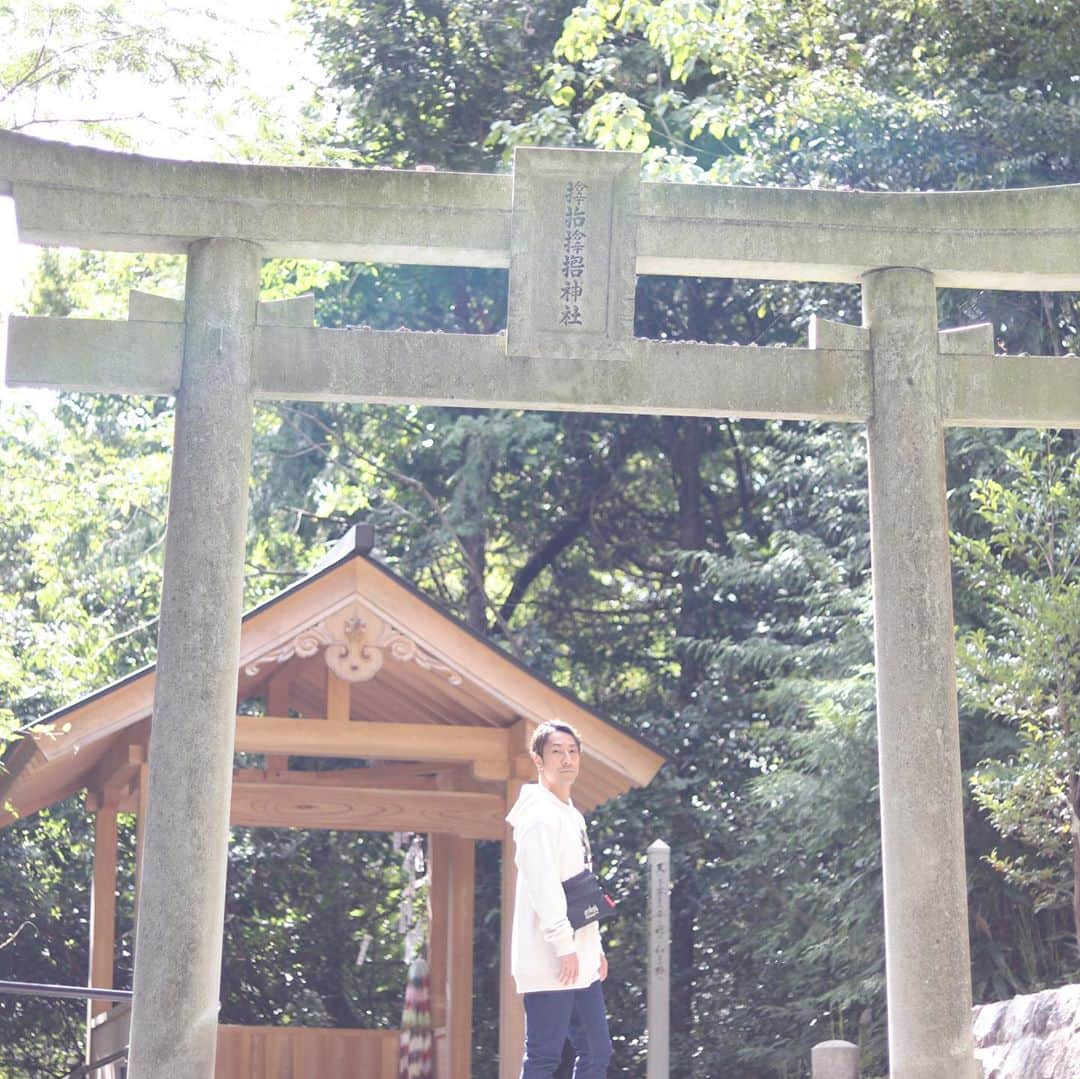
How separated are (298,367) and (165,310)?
1.97 feet

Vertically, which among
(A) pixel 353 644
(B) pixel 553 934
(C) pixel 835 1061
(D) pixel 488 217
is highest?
(D) pixel 488 217

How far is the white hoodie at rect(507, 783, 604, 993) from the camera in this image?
5.12 meters

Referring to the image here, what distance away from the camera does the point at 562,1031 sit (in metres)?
5.27

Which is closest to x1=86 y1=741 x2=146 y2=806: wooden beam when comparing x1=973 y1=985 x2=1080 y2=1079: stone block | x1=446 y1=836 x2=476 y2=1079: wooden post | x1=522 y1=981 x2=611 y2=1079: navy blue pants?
x1=446 y1=836 x2=476 y2=1079: wooden post

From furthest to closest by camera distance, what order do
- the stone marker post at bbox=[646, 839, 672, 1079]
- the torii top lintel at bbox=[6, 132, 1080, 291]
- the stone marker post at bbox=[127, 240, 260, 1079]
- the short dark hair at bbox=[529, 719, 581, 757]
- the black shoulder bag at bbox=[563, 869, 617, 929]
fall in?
the stone marker post at bbox=[646, 839, 672, 1079] → the torii top lintel at bbox=[6, 132, 1080, 291] → the stone marker post at bbox=[127, 240, 260, 1079] → the short dark hair at bbox=[529, 719, 581, 757] → the black shoulder bag at bbox=[563, 869, 617, 929]

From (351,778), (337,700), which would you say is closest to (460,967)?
(351,778)

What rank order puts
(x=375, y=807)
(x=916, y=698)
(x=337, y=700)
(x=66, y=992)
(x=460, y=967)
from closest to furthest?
(x=916, y=698) < (x=66, y=992) < (x=337, y=700) < (x=460, y=967) < (x=375, y=807)

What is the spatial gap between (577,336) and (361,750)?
315 centimetres

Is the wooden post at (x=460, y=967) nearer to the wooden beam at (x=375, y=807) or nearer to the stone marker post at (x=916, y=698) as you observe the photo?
the wooden beam at (x=375, y=807)

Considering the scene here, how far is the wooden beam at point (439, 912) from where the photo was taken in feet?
34.7

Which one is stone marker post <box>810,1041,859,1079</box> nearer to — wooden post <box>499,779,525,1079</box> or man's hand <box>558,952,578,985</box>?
man's hand <box>558,952,578,985</box>

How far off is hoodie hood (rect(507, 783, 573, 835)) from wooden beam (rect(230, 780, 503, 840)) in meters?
4.50

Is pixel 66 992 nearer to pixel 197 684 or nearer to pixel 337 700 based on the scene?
pixel 197 684

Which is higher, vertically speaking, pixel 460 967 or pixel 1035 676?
pixel 1035 676
